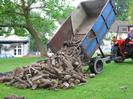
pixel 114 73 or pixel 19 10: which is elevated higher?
pixel 19 10

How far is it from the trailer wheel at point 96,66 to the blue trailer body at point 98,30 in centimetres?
34

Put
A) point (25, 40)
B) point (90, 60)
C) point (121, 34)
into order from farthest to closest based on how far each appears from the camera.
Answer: point (25, 40) → point (121, 34) → point (90, 60)

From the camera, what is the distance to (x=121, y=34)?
20.8 m

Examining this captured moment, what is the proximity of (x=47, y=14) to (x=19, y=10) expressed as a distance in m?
2.49

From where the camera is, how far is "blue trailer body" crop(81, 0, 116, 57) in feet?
50.1

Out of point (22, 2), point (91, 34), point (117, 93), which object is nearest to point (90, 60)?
point (91, 34)

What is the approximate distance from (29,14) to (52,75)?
22.2 metres

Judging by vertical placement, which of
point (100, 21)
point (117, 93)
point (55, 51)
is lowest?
point (117, 93)

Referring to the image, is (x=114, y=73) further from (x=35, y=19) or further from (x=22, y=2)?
(x=35, y=19)

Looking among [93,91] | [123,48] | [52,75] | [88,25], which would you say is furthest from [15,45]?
[93,91]

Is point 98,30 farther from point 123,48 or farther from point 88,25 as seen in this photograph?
point 123,48

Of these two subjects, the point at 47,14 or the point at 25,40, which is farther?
the point at 25,40

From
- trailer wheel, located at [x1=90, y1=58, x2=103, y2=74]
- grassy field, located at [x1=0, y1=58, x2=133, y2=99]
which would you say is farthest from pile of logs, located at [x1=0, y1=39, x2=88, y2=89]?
trailer wheel, located at [x1=90, y1=58, x2=103, y2=74]

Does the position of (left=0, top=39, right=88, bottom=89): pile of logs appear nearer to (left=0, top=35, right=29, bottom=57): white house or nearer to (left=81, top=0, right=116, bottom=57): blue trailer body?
(left=81, top=0, right=116, bottom=57): blue trailer body
